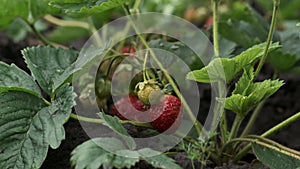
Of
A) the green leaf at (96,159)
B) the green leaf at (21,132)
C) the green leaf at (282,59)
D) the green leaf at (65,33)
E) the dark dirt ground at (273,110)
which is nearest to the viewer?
the green leaf at (96,159)

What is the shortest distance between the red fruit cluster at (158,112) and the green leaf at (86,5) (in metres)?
0.21

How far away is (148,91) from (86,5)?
0.23 metres

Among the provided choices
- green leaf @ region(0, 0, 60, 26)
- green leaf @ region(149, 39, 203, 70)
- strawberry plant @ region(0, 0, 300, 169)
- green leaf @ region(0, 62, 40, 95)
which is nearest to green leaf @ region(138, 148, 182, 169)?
strawberry plant @ region(0, 0, 300, 169)

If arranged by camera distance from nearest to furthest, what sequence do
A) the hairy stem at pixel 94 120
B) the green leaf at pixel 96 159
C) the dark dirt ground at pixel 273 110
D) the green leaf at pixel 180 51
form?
the green leaf at pixel 96 159 < the hairy stem at pixel 94 120 < the dark dirt ground at pixel 273 110 < the green leaf at pixel 180 51

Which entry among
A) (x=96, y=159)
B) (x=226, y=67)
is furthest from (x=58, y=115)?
(x=226, y=67)

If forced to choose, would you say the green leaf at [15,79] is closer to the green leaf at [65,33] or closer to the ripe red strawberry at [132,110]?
the ripe red strawberry at [132,110]

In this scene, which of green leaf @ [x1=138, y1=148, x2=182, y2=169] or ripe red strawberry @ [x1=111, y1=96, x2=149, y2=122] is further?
ripe red strawberry @ [x1=111, y1=96, x2=149, y2=122]

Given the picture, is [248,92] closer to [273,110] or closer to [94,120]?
[94,120]

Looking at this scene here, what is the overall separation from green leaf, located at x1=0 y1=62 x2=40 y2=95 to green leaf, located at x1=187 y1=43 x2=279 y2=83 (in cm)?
32

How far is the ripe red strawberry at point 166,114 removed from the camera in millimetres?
1230

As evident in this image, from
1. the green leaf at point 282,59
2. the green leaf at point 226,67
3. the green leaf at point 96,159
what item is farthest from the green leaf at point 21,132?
the green leaf at point 282,59

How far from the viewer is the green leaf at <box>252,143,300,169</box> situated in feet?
3.83

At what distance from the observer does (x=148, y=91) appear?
1217 millimetres

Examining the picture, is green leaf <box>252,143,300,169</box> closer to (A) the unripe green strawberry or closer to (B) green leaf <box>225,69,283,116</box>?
(B) green leaf <box>225,69,283,116</box>
